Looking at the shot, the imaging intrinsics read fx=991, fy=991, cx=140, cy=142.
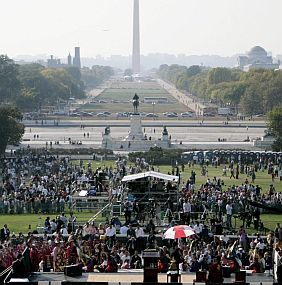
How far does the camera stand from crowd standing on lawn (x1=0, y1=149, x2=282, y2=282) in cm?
2573

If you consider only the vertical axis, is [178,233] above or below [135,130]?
above

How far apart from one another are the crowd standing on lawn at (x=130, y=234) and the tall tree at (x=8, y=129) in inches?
655

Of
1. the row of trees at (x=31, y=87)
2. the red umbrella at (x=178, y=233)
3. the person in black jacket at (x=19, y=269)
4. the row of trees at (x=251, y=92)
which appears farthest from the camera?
the row of trees at (x=251, y=92)

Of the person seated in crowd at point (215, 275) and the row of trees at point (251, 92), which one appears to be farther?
the row of trees at point (251, 92)

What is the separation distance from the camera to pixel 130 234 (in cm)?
3183

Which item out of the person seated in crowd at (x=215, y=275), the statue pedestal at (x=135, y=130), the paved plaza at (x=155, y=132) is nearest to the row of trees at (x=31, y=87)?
the paved plaza at (x=155, y=132)

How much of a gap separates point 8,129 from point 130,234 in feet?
139

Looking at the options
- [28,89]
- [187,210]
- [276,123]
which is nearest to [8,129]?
[276,123]

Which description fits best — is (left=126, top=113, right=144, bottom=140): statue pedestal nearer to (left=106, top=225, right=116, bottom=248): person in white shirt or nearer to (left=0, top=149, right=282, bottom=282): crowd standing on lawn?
(left=0, top=149, right=282, bottom=282): crowd standing on lawn

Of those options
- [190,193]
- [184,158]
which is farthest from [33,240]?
[184,158]

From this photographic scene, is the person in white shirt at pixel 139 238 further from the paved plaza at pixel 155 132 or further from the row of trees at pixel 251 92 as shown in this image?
the row of trees at pixel 251 92

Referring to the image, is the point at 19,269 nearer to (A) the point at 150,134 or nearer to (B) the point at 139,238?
(B) the point at 139,238

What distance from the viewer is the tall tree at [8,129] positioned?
70.9 m

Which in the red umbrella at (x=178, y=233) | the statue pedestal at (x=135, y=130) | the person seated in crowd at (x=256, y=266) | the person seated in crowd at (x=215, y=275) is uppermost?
the person seated in crowd at (x=215, y=275)
